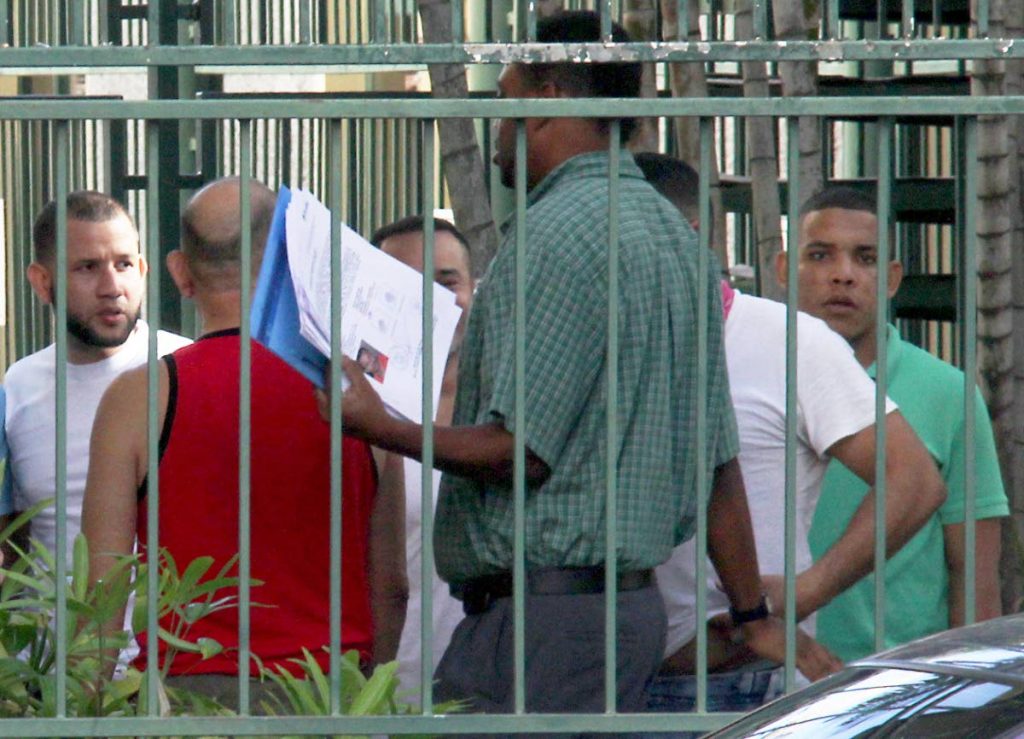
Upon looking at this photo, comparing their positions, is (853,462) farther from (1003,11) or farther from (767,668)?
(1003,11)

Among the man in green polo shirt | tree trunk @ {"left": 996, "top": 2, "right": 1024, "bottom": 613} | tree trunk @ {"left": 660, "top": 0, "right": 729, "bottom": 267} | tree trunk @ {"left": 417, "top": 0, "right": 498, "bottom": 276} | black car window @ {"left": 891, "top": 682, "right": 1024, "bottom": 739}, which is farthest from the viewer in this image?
tree trunk @ {"left": 660, "top": 0, "right": 729, "bottom": 267}

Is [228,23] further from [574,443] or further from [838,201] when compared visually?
[838,201]

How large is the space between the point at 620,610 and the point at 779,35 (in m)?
2.30

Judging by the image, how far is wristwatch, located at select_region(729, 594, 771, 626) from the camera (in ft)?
12.8

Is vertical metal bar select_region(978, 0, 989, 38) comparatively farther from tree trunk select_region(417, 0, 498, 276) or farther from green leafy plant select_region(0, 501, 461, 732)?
green leafy plant select_region(0, 501, 461, 732)

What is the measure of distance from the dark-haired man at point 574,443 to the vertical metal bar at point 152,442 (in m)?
0.36

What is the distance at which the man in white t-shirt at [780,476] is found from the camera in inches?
158

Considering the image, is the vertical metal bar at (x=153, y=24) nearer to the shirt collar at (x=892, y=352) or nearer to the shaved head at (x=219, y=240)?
the shaved head at (x=219, y=240)

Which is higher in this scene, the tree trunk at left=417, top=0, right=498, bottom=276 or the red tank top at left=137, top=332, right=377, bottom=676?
the tree trunk at left=417, top=0, right=498, bottom=276

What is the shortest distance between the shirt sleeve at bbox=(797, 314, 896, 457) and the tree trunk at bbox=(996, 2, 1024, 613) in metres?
1.31

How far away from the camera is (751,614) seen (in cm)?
390

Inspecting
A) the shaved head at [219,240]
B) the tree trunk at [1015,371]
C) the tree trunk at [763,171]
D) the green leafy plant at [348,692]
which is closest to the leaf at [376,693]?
the green leafy plant at [348,692]

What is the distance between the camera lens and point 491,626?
376 centimetres

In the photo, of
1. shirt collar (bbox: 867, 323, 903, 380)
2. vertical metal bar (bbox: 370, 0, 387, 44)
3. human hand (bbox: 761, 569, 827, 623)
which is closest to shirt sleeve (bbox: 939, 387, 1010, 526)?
shirt collar (bbox: 867, 323, 903, 380)
